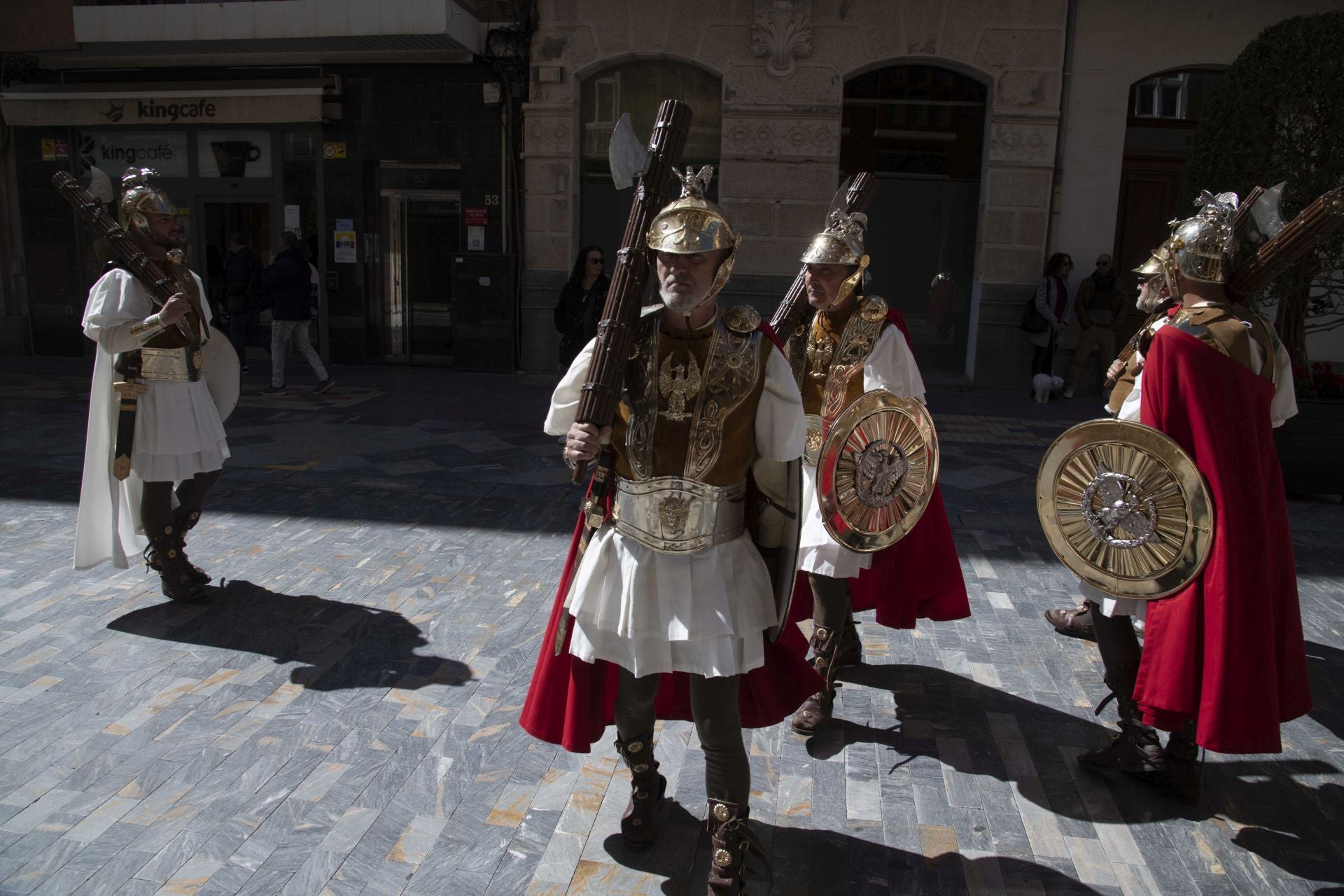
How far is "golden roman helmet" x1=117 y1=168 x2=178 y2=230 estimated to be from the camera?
459 cm

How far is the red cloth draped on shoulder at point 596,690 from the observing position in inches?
116

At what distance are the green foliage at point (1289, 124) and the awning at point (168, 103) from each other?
10166 mm

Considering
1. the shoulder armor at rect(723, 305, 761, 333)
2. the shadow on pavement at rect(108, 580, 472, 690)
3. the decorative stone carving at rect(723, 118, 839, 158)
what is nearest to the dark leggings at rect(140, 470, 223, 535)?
the shadow on pavement at rect(108, 580, 472, 690)

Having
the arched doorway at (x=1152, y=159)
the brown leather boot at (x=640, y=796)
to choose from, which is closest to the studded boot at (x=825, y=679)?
the brown leather boot at (x=640, y=796)

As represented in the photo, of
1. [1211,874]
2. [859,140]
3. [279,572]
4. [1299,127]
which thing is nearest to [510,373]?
[859,140]

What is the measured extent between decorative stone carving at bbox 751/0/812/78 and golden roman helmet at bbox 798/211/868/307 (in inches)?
343

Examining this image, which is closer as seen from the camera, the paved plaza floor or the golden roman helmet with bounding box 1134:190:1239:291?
the paved plaza floor

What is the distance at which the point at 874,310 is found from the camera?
3775mm

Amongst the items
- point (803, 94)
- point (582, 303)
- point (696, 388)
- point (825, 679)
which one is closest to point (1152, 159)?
point (803, 94)

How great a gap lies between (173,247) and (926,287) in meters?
9.87

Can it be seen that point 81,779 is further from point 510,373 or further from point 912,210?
point 912,210

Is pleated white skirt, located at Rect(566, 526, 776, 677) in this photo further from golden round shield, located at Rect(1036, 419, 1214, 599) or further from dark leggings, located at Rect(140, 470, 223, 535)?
dark leggings, located at Rect(140, 470, 223, 535)

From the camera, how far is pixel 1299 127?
7711 millimetres

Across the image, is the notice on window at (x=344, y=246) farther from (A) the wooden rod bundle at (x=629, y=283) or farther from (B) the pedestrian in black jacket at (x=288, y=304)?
(A) the wooden rod bundle at (x=629, y=283)
